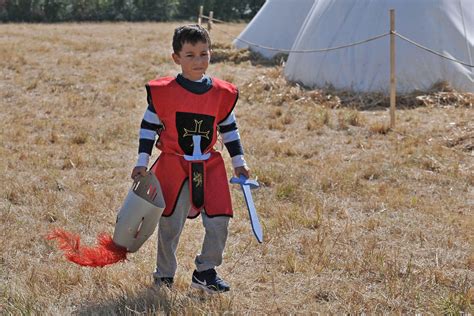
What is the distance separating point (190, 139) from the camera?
3486 millimetres

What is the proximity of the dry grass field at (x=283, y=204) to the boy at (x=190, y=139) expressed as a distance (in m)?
0.38

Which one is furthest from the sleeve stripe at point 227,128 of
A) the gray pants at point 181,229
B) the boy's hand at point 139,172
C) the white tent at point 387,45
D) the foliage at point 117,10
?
the foliage at point 117,10

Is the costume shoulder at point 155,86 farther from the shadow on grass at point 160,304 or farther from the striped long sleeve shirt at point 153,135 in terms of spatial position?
the shadow on grass at point 160,304

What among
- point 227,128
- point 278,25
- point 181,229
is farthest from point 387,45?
point 181,229

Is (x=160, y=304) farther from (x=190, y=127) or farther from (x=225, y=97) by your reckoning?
(x=225, y=97)

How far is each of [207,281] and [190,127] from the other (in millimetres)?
781

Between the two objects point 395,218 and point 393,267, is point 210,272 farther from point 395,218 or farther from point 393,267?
point 395,218

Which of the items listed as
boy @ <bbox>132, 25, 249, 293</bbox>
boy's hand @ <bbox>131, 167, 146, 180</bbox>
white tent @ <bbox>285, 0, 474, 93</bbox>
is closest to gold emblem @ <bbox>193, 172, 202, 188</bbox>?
boy @ <bbox>132, 25, 249, 293</bbox>

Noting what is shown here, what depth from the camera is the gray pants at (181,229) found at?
3.51 meters

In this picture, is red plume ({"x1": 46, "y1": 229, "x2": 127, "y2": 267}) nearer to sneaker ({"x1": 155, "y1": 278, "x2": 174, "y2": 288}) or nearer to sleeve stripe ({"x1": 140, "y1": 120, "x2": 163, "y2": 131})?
sneaker ({"x1": 155, "y1": 278, "x2": 174, "y2": 288})

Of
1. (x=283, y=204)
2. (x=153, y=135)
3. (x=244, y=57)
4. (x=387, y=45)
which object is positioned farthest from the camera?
(x=244, y=57)

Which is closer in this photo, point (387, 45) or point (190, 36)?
point (190, 36)

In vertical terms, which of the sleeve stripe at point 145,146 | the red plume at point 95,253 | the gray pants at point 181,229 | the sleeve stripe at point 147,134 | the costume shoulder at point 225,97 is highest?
the costume shoulder at point 225,97

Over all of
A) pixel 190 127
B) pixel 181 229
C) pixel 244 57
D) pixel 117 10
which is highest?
pixel 190 127
